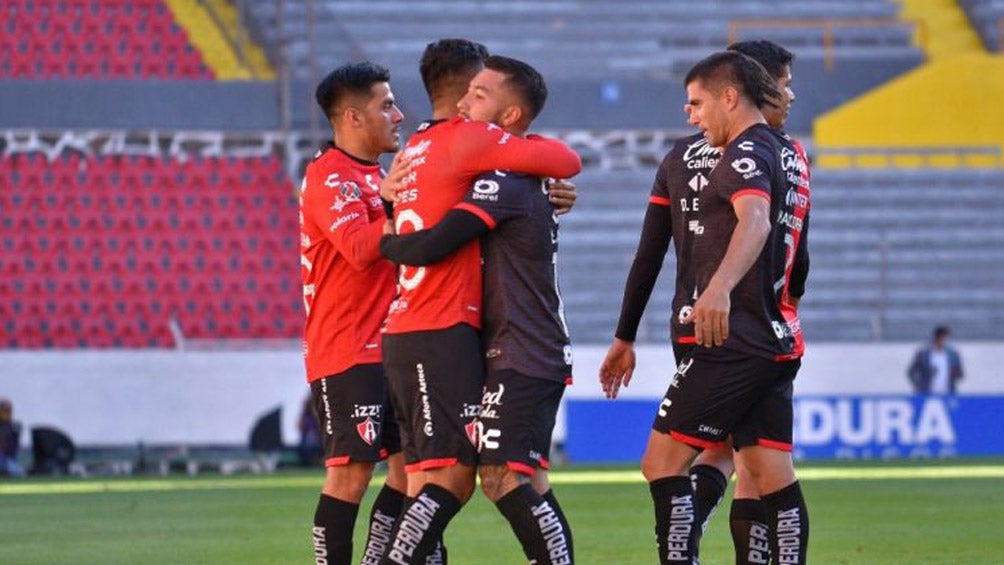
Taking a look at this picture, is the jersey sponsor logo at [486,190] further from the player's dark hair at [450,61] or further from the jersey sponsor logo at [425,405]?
the jersey sponsor logo at [425,405]

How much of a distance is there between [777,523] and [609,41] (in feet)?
66.8

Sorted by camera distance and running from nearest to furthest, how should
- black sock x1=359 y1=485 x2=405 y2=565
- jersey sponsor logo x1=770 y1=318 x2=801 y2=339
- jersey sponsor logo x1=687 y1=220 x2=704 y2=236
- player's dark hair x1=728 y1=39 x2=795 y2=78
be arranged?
jersey sponsor logo x1=770 y1=318 x2=801 y2=339 < jersey sponsor logo x1=687 y1=220 x2=704 y2=236 < black sock x1=359 y1=485 x2=405 y2=565 < player's dark hair x1=728 y1=39 x2=795 y2=78

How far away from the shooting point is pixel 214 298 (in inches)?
922

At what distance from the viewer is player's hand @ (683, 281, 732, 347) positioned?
20.7 ft

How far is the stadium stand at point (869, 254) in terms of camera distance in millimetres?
24031

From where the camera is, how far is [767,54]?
7477 millimetres

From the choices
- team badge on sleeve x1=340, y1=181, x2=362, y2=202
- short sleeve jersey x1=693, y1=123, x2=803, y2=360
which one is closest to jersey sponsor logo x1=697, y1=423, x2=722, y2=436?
short sleeve jersey x1=693, y1=123, x2=803, y2=360

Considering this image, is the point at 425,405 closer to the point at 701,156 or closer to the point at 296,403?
the point at 701,156

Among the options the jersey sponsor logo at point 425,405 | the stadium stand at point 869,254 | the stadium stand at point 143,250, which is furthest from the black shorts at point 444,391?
the stadium stand at point 869,254

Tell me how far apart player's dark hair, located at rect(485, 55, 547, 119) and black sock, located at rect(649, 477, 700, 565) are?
1.43 meters

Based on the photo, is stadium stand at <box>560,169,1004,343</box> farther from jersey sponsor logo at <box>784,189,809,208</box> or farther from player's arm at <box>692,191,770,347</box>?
player's arm at <box>692,191,770,347</box>

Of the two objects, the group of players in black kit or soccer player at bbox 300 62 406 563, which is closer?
the group of players in black kit

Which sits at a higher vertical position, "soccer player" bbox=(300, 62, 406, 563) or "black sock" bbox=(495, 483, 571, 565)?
"soccer player" bbox=(300, 62, 406, 563)

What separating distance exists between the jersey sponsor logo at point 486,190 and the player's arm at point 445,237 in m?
0.09
